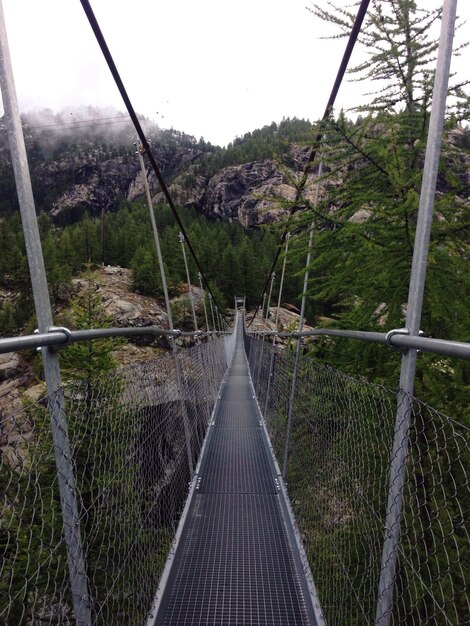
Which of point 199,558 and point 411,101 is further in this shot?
point 411,101

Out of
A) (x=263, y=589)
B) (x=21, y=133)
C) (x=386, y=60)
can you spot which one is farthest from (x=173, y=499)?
(x=386, y=60)

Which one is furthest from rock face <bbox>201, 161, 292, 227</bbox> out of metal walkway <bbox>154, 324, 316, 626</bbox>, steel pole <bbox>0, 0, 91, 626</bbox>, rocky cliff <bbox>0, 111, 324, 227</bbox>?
steel pole <bbox>0, 0, 91, 626</bbox>

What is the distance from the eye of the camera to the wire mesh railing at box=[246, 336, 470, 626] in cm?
146

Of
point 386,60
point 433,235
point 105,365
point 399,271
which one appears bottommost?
point 105,365

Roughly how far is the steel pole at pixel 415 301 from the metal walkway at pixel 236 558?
0.92 meters

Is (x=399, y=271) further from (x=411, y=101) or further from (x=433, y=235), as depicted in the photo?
(x=411, y=101)

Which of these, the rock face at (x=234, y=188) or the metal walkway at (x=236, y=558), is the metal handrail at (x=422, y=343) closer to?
the metal walkway at (x=236, y=558)

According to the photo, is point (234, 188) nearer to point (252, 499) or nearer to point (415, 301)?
point (252, 499)

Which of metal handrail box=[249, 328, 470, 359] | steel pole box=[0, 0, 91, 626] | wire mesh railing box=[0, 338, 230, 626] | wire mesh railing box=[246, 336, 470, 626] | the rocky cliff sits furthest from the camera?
the rocky cliff

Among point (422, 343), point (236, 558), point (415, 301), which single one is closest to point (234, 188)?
point (236, 558)

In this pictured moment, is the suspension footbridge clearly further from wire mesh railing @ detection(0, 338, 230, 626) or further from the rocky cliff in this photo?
the rocky cliff

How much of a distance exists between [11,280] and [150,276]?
12.4 metres

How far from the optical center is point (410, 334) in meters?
1.18

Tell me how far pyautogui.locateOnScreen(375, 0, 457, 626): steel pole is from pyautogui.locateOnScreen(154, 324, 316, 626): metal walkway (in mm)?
Result: 923
